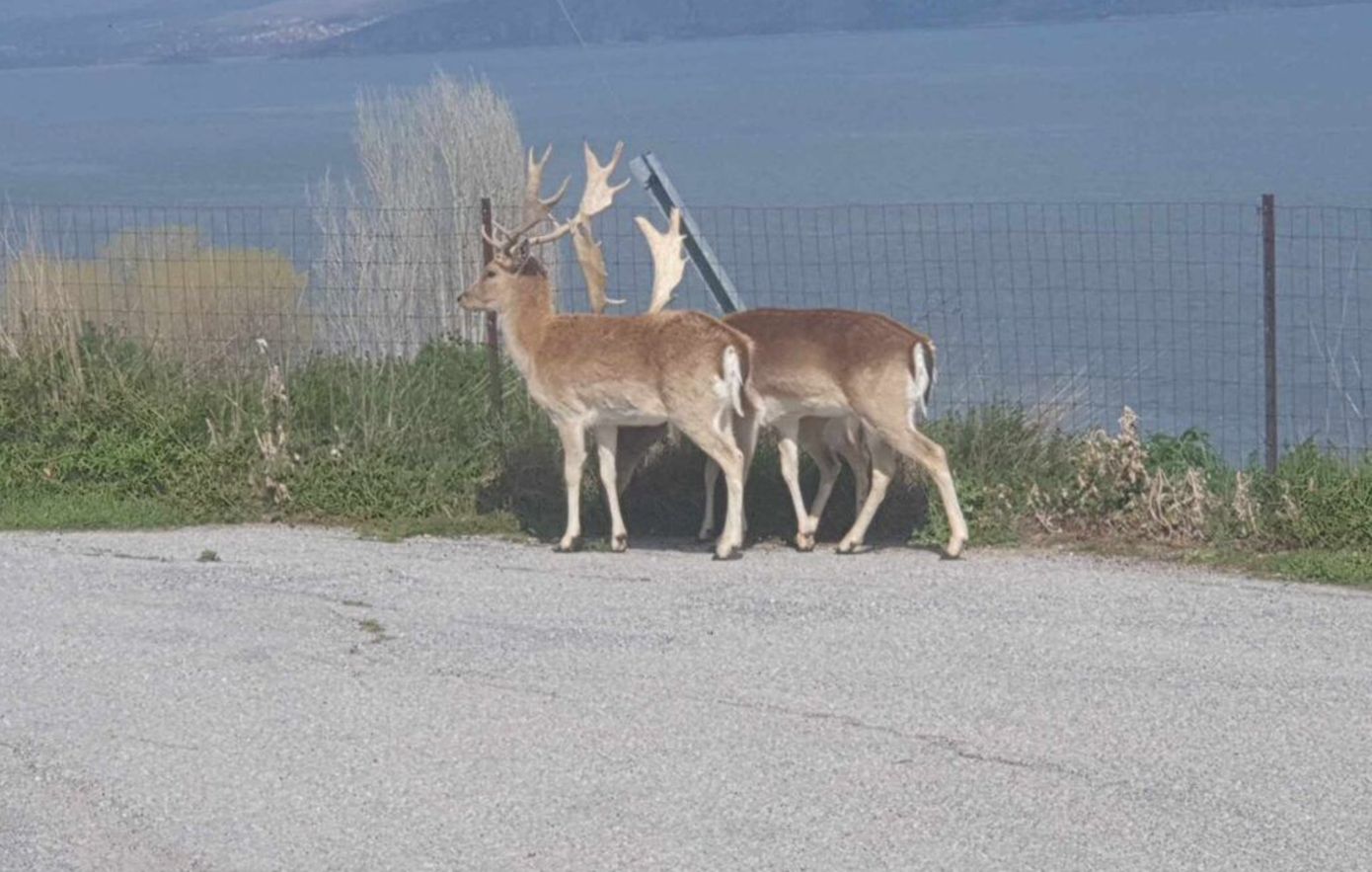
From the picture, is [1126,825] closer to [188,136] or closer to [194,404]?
[194,404]

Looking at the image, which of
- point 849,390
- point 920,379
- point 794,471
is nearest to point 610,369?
point 794,471

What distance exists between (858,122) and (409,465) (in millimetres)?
66890

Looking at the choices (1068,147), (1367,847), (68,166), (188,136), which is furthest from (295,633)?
(188,136)

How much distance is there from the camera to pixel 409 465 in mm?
15594

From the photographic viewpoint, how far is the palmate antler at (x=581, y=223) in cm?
1505

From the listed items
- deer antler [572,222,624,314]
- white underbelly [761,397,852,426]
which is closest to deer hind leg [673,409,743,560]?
white underbelly [761,397,852,426]

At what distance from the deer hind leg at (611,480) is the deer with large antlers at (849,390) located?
1.93ft

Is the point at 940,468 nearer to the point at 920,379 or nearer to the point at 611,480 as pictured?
the point at 920,379

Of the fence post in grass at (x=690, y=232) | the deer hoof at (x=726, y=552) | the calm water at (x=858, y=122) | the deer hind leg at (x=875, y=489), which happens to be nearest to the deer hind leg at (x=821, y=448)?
the deer hind leg at (x=875, y=489)

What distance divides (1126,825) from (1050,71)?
117 meters

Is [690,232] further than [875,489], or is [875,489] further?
[690,232]

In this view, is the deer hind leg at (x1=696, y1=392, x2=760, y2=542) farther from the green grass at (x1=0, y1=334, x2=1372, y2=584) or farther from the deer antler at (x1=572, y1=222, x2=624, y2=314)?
the deer antler at (x1=572, y1=222, x2=624, y2=314)

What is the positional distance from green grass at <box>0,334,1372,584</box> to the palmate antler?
1.00m

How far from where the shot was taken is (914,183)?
165 ft
